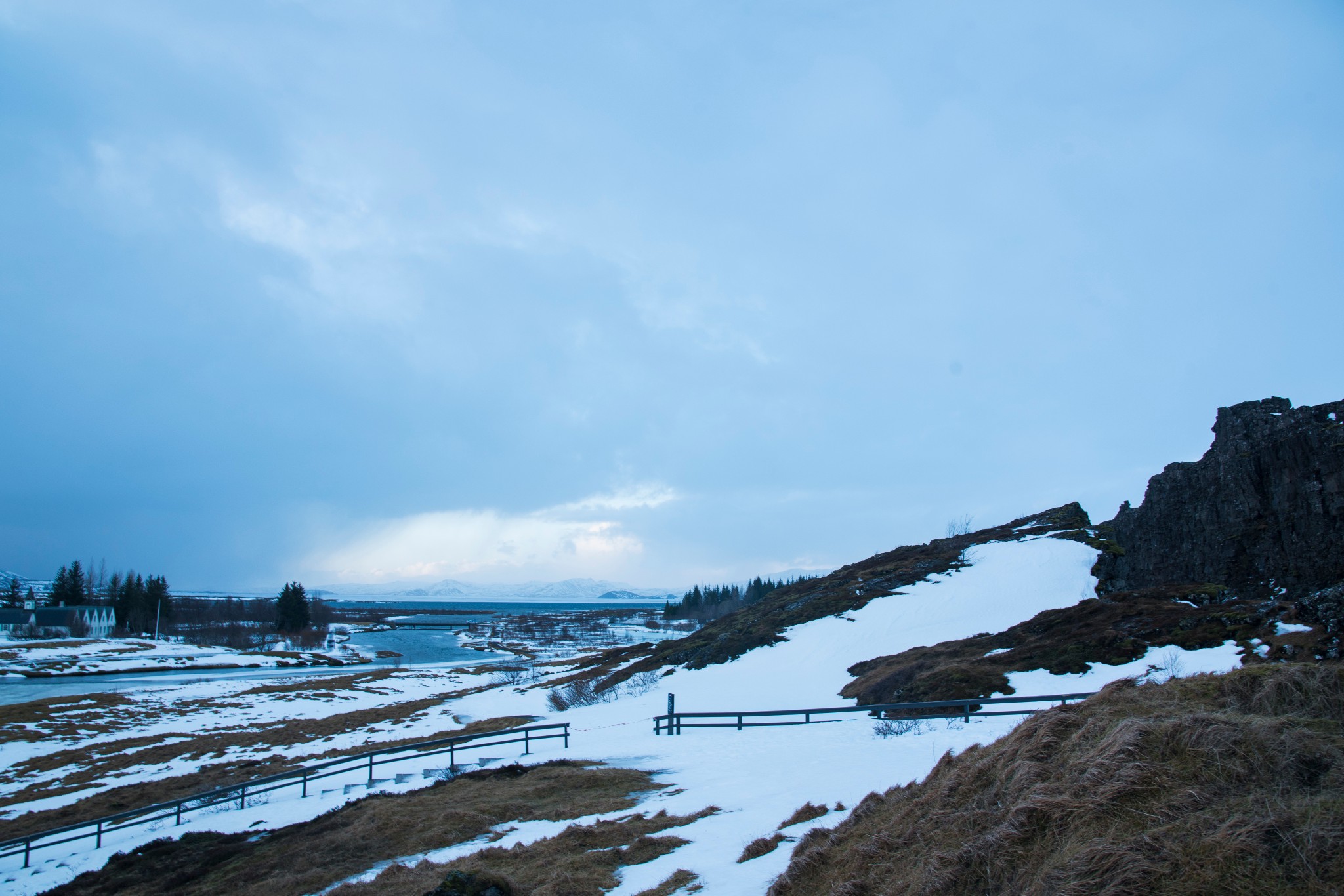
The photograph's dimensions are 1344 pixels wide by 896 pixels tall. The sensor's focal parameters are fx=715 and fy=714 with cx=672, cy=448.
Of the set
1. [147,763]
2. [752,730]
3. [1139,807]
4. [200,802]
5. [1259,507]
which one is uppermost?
[1259,507]

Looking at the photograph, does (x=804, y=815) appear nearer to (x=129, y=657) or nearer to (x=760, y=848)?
(x=760, y=848)

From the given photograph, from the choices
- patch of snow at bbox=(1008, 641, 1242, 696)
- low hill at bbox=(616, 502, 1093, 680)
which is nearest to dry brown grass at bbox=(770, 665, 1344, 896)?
patch of snow at bbox=(1008, 641, 1242, 696)

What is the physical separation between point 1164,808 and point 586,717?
89.1 ft

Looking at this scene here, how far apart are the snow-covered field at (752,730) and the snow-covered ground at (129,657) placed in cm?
3316

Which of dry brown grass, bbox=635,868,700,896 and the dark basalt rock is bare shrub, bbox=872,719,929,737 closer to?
dry brown grass, bbox=635,868,700,896

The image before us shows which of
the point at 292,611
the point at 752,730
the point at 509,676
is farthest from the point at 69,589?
the point at 752,730

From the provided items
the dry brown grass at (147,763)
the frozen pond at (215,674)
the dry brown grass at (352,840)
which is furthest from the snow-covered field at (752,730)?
the frozen pond at (215,674)

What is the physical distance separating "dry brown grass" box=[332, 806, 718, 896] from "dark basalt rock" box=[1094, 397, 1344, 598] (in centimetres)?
2162

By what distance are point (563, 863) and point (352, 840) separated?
17.1 ft

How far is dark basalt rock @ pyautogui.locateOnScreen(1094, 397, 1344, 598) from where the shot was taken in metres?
21.4

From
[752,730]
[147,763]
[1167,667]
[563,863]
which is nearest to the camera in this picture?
[563,863]

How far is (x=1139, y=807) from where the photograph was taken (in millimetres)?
5438

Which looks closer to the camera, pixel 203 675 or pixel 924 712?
pixel 924 712

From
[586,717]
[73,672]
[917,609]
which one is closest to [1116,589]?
[917,609]
